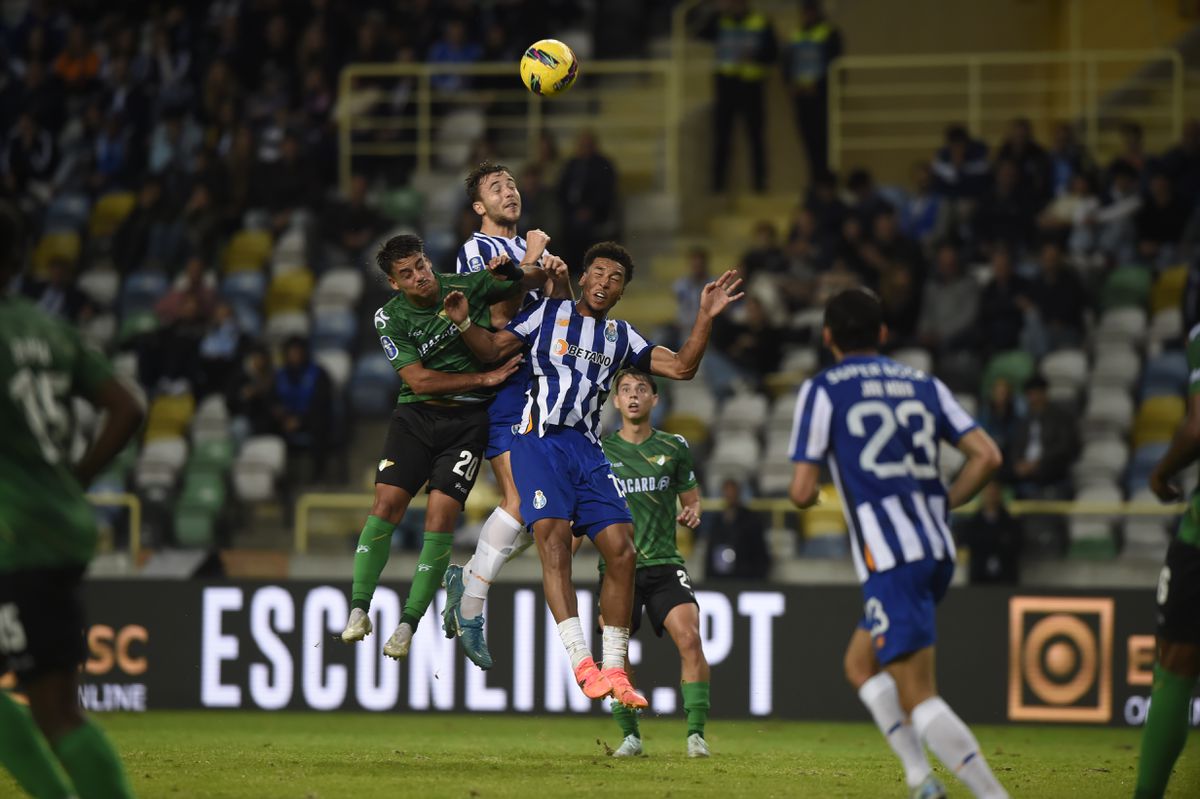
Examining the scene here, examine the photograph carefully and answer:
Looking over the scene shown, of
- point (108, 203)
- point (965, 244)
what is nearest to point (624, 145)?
point (965, 244)

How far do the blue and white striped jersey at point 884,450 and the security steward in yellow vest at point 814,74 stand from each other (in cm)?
1408

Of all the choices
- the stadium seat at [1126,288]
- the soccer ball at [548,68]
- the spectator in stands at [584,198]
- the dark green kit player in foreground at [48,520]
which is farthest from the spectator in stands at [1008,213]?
the dark green kit player in foreground at [48,520]

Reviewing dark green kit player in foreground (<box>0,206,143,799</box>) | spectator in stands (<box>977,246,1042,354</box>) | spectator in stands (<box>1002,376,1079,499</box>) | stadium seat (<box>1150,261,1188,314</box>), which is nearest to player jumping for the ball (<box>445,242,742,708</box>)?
dark green kit player in foreground (<box>0,206,143,799</box>)

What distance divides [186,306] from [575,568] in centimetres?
620

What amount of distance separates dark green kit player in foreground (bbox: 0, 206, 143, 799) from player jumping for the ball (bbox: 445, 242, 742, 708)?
3.54 metres

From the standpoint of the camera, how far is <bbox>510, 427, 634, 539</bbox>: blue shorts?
9.64 m

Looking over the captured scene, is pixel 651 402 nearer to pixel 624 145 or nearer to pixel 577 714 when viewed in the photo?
pixel 577 714

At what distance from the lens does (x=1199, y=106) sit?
21.7m

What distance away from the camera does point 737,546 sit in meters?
15.9

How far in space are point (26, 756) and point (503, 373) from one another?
417 cm

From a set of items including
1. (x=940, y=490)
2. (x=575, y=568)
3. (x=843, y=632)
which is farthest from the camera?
(x=575, y=568)

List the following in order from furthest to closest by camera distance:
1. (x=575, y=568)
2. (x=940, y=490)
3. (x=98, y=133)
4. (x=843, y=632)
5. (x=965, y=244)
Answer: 1. (x=98, y=133)
2. (x=965, y=244)
3. (x=575, y=568)
4. (x=843, y=632)
5. (x=940, y=490)

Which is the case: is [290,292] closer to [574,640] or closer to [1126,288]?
[1126,288]

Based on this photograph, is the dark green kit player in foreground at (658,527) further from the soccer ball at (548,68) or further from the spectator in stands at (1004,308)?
the spectator in stands at (1004,308)
